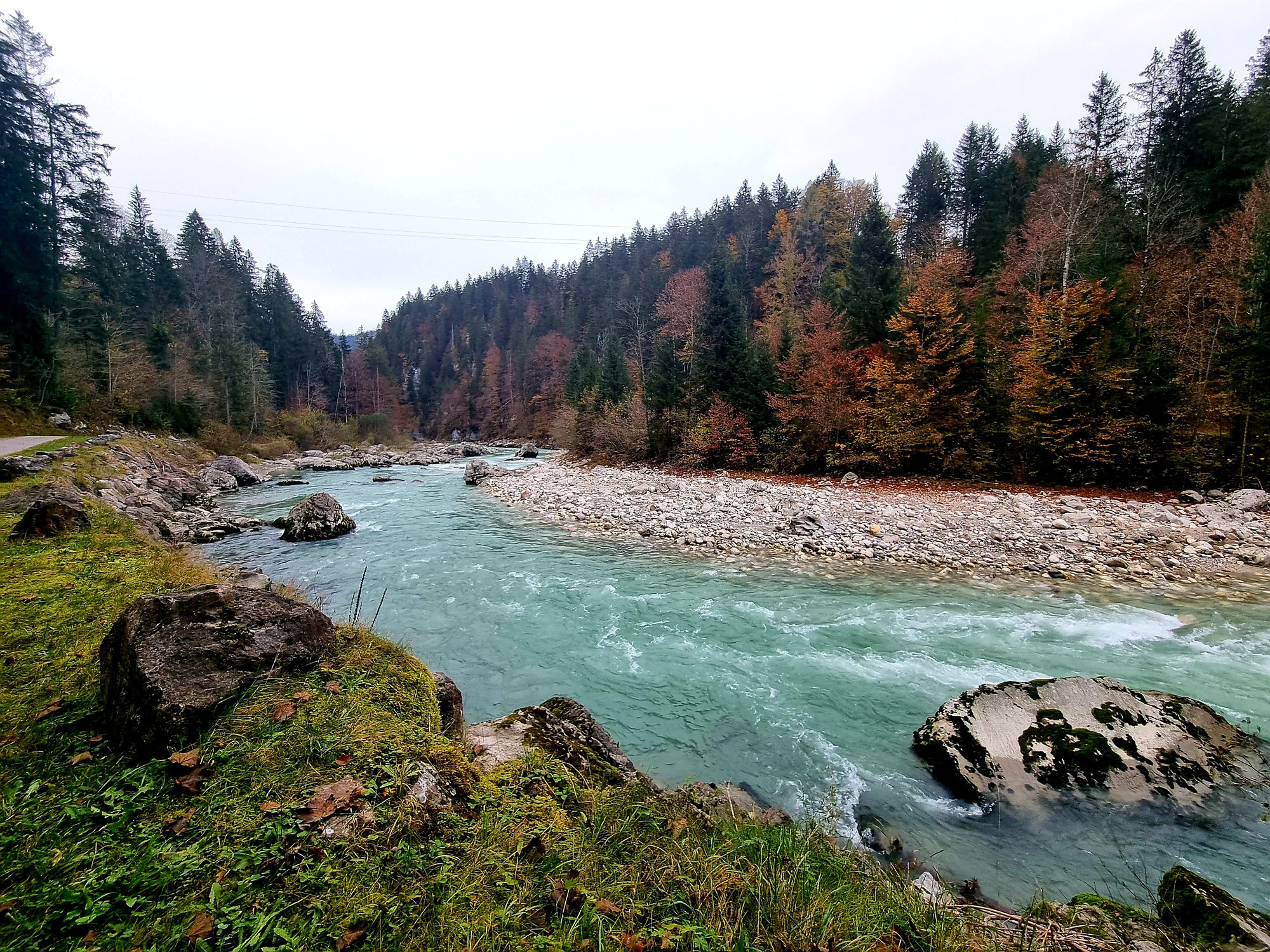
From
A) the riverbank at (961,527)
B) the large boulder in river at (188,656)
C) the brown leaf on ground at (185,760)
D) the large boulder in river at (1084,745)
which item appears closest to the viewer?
the brown leaf on ground at (185,760)

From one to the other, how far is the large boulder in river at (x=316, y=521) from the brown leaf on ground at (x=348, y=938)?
48.0 ft

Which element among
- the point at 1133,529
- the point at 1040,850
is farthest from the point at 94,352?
the point at 1133,529

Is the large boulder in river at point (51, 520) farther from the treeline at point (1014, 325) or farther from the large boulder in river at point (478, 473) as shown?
the treeline at point (1014, 325)

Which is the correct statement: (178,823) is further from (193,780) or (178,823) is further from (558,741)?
(558,741)

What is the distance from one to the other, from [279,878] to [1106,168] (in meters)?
36.1

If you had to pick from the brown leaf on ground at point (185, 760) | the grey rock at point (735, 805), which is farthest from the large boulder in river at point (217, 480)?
the grey rock at point (735, 805)

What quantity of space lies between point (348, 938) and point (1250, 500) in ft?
66.9

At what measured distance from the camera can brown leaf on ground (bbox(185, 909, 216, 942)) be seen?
1727mm

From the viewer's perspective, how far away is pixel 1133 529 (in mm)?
12125

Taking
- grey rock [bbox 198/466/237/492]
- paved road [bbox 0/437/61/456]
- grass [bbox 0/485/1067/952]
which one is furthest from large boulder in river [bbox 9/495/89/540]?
grey rock [bbox 198/466/237/492]

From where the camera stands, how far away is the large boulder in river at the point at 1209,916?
253cm

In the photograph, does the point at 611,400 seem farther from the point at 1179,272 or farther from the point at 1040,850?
the point at 1040,850

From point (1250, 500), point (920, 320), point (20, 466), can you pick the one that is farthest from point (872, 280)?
point (20, 466)

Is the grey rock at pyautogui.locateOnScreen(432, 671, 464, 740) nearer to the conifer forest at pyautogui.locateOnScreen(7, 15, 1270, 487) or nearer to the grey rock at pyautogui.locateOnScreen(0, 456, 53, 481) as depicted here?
the grey rock at pyautogui.locateOnScreen(0, 456, 53, 481)
